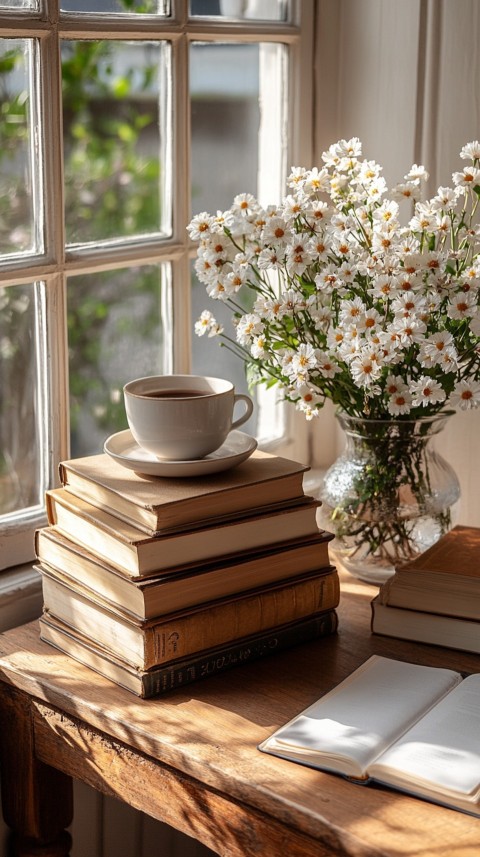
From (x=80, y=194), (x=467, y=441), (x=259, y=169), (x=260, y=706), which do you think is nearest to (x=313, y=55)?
(x=259, y=169)

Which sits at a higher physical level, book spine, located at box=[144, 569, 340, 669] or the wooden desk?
book spine, located at box=[144, 569, 340, 669]

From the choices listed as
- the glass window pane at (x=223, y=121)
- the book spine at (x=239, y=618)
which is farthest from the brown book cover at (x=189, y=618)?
the glass window pane at (x=223, y=121)

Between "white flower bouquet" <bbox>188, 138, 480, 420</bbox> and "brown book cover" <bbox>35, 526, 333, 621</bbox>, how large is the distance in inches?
6.7

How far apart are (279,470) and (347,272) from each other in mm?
233

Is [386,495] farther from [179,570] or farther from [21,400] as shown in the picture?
[21,400]

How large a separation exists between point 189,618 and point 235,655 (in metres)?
0.08

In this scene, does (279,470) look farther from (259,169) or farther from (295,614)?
(259,169)

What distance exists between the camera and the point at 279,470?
1174 mm

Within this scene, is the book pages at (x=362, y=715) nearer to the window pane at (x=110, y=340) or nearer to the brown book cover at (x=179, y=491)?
the brown book cover at (x=179, y=491)

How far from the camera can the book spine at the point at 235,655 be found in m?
1.06

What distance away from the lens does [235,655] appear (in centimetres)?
112

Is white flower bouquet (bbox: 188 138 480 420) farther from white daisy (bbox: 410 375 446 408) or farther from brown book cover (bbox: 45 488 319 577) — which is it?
brown book cover (bbox: 45 488 319 577)

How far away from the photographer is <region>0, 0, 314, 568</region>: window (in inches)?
48.6

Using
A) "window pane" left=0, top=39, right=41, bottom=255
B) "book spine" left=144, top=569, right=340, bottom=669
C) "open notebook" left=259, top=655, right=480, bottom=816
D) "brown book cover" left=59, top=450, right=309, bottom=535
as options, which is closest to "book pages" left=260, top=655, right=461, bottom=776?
"open notebook" left=259, top=655, right=480, bottom=816
